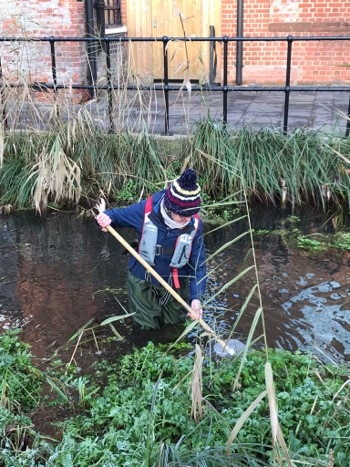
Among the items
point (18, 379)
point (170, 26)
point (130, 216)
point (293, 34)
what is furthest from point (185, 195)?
point (170, 26)

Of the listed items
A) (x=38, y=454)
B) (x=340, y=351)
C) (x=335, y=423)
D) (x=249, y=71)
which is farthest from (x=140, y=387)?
(x=249, y=71)

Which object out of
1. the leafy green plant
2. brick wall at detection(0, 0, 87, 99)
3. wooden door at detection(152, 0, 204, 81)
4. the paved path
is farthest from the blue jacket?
wooden door at detection(152, 0, 204, 81)

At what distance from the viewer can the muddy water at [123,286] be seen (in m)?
3.99

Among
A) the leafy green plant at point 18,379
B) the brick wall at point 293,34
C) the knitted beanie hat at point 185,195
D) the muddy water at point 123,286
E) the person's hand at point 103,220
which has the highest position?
the brick wall at point 293,34

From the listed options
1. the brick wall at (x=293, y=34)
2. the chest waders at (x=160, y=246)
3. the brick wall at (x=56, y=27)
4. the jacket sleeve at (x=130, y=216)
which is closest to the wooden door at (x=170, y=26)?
the brick wall at (x=293, y=34)

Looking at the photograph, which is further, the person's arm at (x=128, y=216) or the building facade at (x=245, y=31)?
the building facade at (x=245, y=31)

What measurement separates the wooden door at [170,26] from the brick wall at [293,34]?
1.08 feet

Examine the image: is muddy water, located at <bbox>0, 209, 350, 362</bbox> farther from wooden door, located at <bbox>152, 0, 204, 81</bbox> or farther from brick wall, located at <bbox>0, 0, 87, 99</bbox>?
wooden door, located at <bbox>152, 0, 204, 81</bbox>

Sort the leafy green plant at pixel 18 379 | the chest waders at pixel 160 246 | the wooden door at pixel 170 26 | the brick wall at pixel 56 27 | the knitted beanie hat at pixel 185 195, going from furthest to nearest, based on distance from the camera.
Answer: the wooden door at pixel 170 26 → the brick wall at pixel 56 27 → the chest waders at pixel 160 246 → the knitted beanie hat at pixel 185 195 → the leafy green plant at pixel 18 379

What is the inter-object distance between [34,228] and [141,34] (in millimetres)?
6502

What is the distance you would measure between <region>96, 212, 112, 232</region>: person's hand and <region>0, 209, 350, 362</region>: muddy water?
67 centimetres

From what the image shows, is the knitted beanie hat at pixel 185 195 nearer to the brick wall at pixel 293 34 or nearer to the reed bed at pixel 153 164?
the reed bed at pixel 153 164

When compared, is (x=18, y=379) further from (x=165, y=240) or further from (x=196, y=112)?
(x=196, y=112)

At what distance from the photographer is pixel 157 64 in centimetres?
1119
